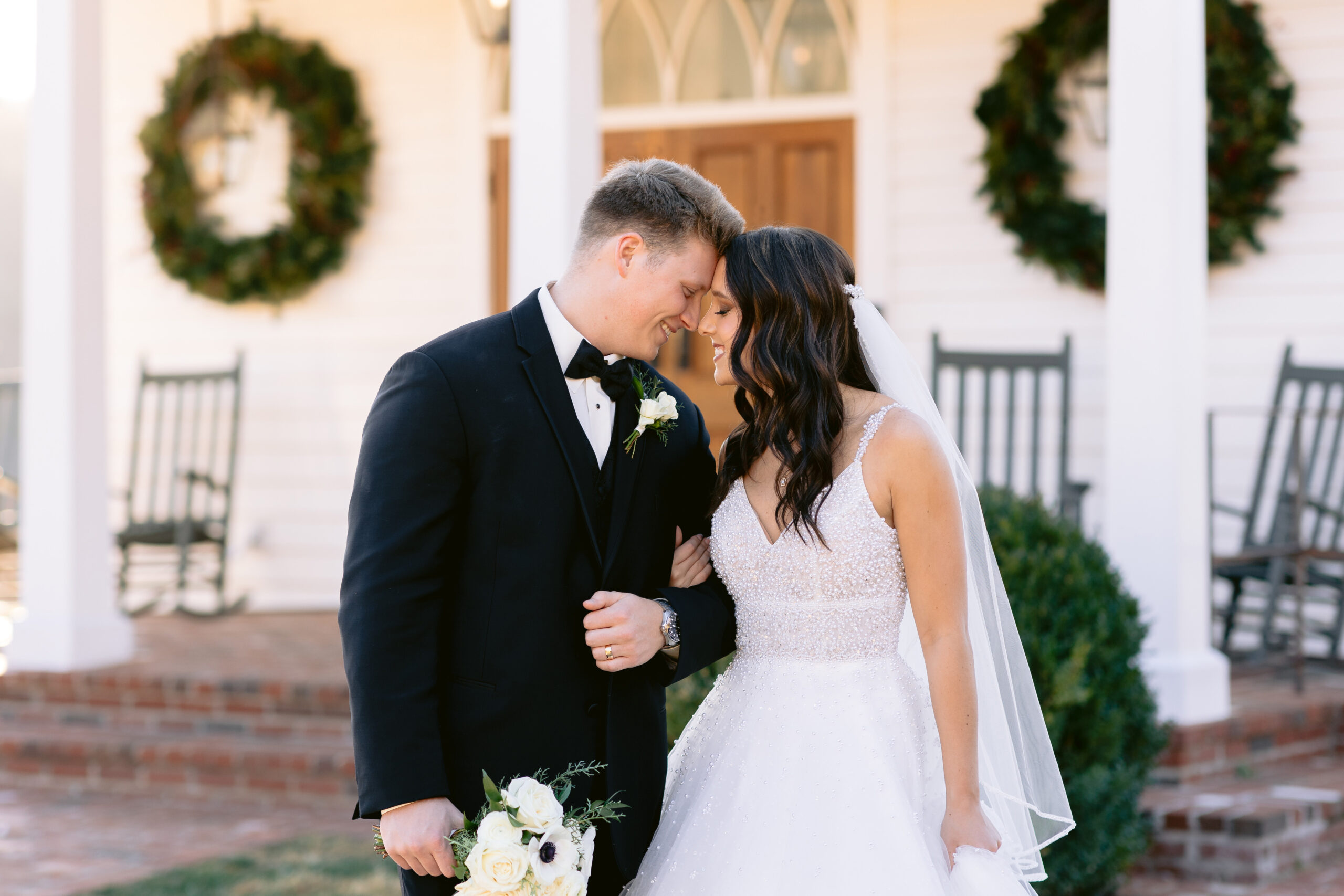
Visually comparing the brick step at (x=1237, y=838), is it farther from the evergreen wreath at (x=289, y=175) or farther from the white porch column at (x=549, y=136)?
the evergreen wreath at (x=289, y=175)

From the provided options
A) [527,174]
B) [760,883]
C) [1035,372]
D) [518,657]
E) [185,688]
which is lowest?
[185,688]

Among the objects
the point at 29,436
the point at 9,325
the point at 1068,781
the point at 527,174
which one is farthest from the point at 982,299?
the point at 9,325

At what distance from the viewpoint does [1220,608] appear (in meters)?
6.86

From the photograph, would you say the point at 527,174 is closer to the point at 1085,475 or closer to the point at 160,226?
the point at 1085,475

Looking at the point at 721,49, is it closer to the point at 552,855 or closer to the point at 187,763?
the point at 187,763

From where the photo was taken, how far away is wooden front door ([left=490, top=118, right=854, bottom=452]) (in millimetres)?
7492

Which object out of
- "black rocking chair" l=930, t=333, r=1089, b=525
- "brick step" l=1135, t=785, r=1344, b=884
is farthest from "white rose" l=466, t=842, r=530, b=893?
"black rocking chair" l=930, t=333, r=1089, b=525

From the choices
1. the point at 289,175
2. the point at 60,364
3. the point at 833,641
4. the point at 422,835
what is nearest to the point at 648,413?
the point at 833,641

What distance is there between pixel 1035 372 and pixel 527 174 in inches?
115

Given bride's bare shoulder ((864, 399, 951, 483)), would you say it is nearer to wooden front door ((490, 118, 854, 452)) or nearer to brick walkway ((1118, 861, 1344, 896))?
brick walkway ((1118, 861, 1344, 896))

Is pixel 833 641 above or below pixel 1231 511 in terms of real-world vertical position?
above

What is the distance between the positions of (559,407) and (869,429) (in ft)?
1.96

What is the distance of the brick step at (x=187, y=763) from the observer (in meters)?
5.71

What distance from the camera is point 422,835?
2215mm
